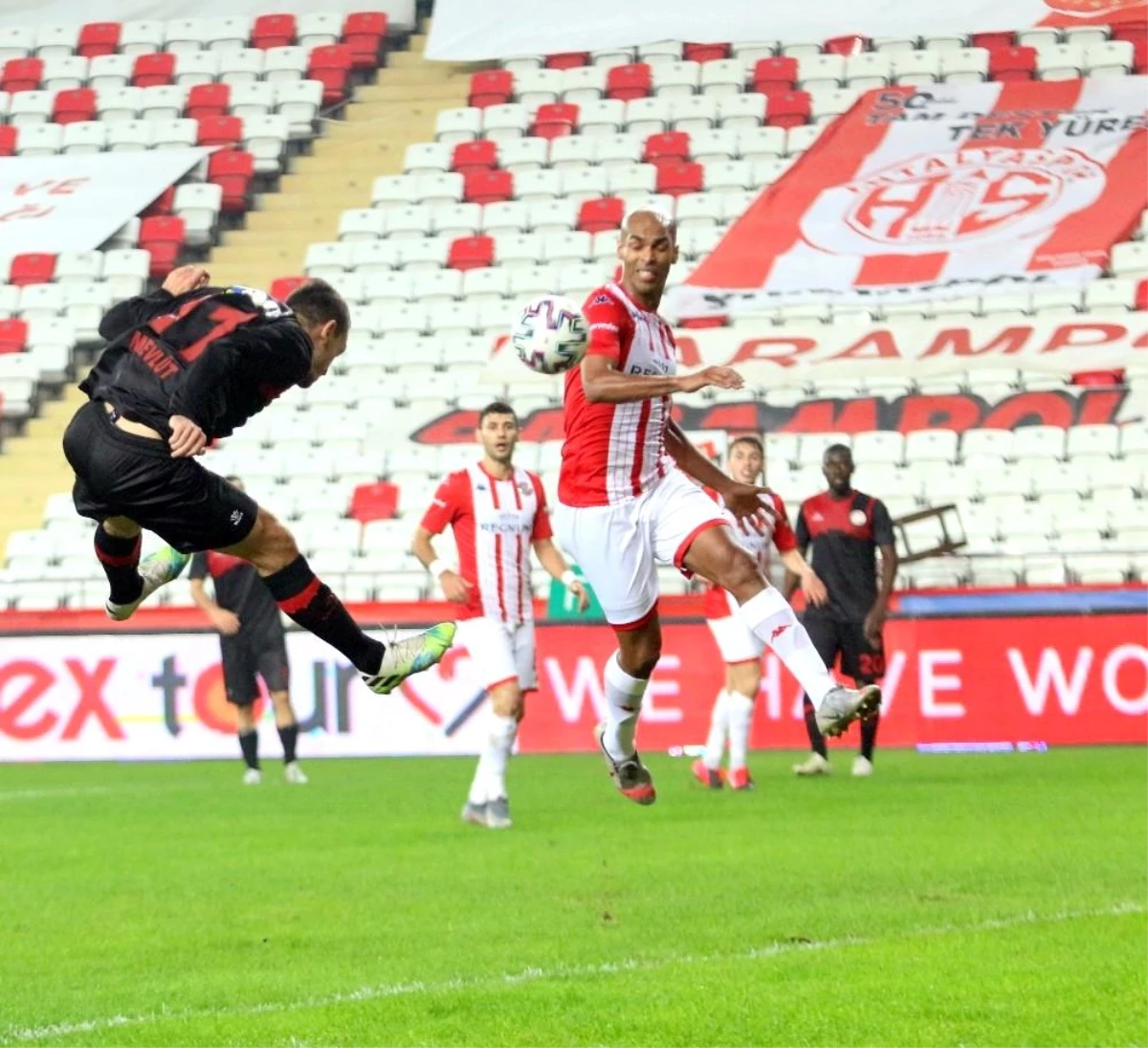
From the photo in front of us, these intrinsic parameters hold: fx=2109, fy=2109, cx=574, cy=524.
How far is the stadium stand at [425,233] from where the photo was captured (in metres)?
20.3

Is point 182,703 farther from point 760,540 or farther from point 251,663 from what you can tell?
point 760,540

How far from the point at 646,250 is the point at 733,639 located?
6.43m

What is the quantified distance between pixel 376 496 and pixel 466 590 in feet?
32.6

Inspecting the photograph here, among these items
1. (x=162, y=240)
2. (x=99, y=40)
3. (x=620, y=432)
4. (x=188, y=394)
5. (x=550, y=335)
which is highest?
(x=188, y=394)

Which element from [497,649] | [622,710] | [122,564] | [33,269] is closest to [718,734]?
[497,649]

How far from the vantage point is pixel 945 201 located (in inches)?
953

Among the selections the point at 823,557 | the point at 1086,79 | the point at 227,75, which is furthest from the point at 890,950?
the point at 227,75

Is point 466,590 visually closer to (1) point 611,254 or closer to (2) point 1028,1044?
(2) point 1028,1044

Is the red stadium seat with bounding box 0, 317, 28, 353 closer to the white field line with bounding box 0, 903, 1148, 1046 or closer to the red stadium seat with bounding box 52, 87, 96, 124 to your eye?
the red stadium seat with bounding box 52, 87, 96, 124

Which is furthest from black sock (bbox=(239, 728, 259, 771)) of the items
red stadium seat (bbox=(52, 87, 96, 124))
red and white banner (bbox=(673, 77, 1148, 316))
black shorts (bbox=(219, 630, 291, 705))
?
red stadium seat (bbox=(52, 87, 96, 124))

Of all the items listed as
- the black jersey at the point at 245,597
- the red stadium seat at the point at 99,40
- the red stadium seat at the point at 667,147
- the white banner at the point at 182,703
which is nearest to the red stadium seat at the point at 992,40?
the red stadium seat at the point at 667,147

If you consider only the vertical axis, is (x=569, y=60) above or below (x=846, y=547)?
below

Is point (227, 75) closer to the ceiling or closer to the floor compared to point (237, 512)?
closer to the floor

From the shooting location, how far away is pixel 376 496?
70.2ft
